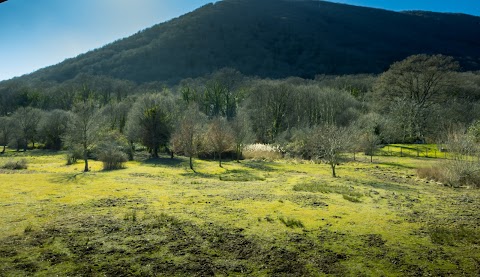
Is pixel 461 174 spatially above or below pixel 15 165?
above

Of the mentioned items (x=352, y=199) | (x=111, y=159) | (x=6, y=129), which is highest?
(x=352, y=199)

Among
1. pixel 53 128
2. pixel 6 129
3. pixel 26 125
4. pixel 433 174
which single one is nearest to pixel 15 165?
pixel 53 128

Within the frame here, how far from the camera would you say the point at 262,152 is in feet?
193

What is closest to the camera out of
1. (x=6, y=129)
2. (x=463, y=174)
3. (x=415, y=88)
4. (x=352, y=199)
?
(x=352, y=199)

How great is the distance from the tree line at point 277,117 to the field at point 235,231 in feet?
72.1

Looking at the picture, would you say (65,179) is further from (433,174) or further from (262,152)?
(433,174)

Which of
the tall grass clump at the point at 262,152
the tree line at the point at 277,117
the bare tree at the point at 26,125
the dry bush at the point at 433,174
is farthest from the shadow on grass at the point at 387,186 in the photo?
the bare tree at the point at 26,125

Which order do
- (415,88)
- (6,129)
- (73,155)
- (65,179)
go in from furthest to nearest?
(6,129)
(415,88)
(73,155)
(65,179)

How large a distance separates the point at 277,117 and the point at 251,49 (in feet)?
312

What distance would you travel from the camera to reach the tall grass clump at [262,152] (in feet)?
188

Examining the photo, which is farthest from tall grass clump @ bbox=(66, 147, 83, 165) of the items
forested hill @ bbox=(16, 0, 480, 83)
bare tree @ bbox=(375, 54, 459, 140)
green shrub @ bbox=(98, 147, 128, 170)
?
forested hill @ bbox=(16, 0, 480, 83)

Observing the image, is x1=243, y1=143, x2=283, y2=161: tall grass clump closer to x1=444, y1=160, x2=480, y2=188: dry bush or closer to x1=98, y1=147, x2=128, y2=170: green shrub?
x1=98, y1=147, x2=128, y2=170: green shrub

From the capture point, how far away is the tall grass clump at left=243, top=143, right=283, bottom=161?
57328mm

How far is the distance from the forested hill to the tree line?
5611 centimetres
